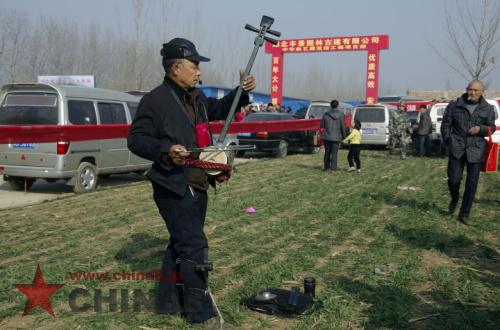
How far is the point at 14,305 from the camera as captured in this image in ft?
12.3

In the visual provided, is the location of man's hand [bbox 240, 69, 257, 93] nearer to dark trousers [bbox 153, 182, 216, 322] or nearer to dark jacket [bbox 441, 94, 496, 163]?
dark trousers [bbox 153, 182, 216, 322]

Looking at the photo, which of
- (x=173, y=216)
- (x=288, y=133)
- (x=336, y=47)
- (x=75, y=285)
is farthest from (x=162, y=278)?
(x=336, y=47)

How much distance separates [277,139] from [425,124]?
210 inches

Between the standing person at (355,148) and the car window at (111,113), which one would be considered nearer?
the car window at (111,113)

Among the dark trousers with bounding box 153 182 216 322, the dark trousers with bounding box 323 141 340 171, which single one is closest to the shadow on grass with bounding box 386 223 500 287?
the dark trousers with bounding box 153 182 216 322

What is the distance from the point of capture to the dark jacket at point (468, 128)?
665 cm

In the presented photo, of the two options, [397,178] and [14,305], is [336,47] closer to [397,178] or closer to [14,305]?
[397,178]

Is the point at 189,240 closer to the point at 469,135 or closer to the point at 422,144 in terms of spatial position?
the point at 469,135

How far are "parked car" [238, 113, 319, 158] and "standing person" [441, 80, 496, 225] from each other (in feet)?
27.6

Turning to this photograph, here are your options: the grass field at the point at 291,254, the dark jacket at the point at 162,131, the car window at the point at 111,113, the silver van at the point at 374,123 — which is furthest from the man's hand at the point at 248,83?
the silver van at the point at 374,123

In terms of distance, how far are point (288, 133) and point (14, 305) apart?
1327 cm

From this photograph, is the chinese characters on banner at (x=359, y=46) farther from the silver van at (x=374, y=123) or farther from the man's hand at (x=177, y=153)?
the man's hand at (x=177, y=153)

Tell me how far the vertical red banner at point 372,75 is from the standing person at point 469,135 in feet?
76.8

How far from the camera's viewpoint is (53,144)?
28.1 ft
